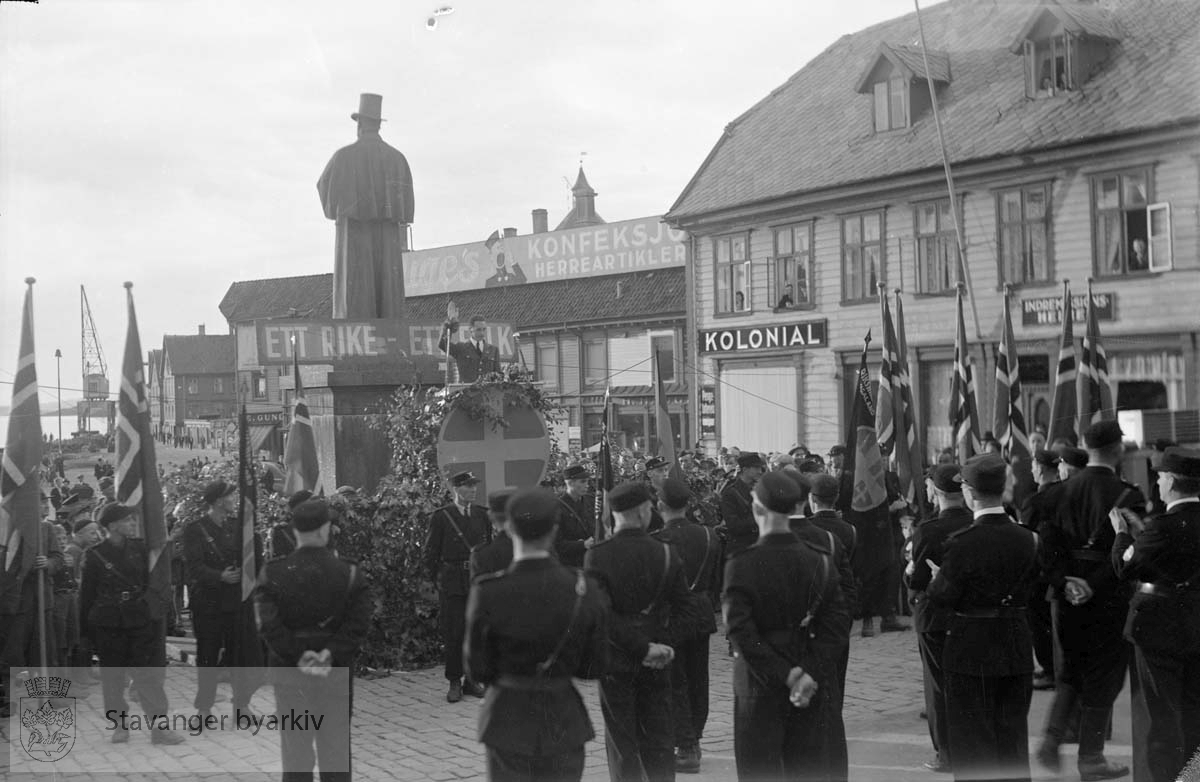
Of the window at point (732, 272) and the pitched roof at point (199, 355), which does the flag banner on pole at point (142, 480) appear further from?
the pitched roof at point (199, 355)

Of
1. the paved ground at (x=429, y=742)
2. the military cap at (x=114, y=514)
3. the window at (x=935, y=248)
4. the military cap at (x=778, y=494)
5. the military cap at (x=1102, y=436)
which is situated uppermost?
the window at (x=935, y=248)

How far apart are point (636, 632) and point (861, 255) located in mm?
19542

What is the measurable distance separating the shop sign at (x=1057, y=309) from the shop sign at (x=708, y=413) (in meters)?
7.71

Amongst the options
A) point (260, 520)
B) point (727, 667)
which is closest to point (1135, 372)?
point (727, 667)

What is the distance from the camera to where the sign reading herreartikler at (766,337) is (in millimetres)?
25031

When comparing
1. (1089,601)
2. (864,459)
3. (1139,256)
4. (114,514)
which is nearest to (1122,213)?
(1139,256)

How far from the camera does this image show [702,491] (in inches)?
502

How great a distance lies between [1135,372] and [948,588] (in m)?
15.7

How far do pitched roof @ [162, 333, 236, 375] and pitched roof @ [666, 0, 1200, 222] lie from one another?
213 ft

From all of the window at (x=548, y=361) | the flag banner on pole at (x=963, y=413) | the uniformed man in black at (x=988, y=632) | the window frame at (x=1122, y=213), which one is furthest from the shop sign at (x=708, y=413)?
the uniformed man in black at (x=988, y=632)

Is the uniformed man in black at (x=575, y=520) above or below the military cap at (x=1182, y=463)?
below

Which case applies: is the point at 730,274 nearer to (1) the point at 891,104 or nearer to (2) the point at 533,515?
(1) the point at 891,104

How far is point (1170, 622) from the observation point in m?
5.90

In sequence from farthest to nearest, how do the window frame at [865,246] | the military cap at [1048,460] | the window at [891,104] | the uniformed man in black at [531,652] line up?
the window at [891,104] < the window frame at [865,246] < the military cap at [1048,460] < the uniformed man in black at [531,652]
